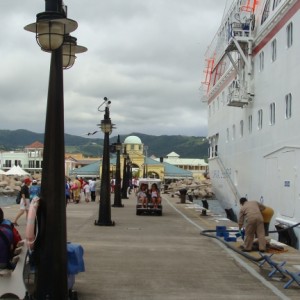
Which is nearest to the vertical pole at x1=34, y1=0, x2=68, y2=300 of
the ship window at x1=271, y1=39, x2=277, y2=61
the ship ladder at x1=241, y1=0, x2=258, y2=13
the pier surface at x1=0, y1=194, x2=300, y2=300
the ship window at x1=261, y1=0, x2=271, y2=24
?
the pier surface at x1=0, y1=194, x2=300, y2=300

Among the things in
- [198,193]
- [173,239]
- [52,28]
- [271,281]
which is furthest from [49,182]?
[198,193]

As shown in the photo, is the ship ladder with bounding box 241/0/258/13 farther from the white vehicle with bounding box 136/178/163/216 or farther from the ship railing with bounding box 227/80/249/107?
the white vehicle with bounding box 136/178/163/216

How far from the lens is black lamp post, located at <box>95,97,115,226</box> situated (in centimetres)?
1748

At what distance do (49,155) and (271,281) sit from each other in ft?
14.7

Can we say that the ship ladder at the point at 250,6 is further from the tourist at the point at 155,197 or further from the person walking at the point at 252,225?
the person walking at the point at 252,225

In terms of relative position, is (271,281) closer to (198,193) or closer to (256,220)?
(256,220)

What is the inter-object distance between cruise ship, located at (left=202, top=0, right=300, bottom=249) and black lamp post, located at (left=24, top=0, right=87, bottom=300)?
24.7ft

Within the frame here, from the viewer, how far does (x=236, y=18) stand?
21.8 meters

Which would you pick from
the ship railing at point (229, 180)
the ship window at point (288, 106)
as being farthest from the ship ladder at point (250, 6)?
the ship railing at point (229, 180)

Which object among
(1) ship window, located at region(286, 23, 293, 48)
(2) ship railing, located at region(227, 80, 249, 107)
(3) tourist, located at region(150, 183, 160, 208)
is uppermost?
(1) ship window, located at region(286, 23, 293, 48)

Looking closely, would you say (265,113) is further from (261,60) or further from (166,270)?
(166,270)

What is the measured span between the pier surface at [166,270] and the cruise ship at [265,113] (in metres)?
2.66

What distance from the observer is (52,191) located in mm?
6289

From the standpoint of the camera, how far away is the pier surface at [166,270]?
25.3ft
